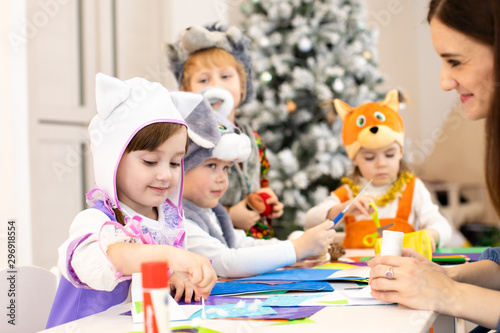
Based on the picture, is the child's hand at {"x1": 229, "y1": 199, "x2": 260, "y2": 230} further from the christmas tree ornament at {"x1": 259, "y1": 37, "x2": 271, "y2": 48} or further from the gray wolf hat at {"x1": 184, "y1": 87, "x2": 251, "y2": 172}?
the christmas tree ornament at {"x1": 259, "y1": 37, "x2": 271, "y2": 48}

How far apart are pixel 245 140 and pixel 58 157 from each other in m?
1.99

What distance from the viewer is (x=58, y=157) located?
10.3 ft

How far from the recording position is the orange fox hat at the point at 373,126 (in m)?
1.86

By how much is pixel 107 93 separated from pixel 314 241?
666 mm

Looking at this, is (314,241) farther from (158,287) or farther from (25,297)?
(158,287)

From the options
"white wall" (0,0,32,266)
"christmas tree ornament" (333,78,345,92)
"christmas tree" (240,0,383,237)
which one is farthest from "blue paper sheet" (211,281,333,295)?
"christmas tree ornament" (333,78,345,92)

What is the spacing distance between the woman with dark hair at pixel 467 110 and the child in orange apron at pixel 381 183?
0.75 metres

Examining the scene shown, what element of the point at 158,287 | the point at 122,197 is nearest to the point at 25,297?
the point at 122,197

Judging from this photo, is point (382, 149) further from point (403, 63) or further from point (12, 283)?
point (403, 63)

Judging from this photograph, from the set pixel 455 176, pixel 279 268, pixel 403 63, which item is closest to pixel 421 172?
pixel 455 176

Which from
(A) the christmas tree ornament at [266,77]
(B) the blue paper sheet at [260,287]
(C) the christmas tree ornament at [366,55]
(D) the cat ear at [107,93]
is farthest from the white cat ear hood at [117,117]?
(C) the christmas tree ornament at [366,55]

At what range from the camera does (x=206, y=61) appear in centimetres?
206

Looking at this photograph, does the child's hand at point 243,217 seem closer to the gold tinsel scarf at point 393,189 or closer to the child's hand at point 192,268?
the gold tinsel scarf at point 393,189

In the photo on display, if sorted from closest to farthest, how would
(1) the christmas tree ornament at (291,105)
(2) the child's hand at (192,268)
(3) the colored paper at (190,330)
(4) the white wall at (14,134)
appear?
(3) the colored paper at (190,330) < (2) the child's hand at (192,268) < (4) the white wall at (14,134) < (1) the christmas tree ornament at (291,105)
